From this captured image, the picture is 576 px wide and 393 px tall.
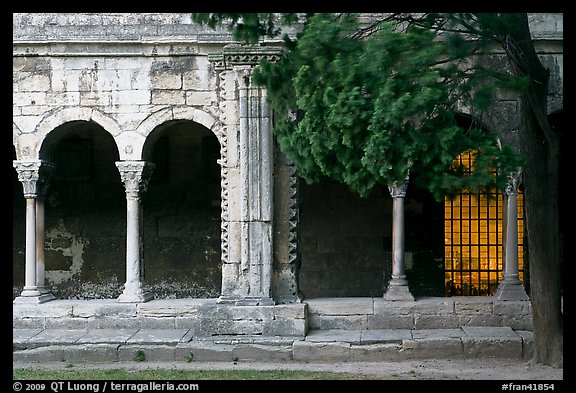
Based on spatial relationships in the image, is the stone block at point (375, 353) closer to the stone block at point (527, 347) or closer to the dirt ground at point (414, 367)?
the dirt ground at point (414, 367)

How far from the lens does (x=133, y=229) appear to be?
1180 centimetres

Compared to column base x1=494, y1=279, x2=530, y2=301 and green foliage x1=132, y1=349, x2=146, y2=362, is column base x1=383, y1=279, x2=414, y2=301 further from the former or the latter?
green foliage x1=132, y1=349, x2=146, y2=362

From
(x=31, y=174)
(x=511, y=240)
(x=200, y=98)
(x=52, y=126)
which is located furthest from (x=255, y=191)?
(x=511, y=240)

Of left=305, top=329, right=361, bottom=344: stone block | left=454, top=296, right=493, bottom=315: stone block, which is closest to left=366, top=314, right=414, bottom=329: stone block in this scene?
left=305, top=329, right=361, bottom=344: stone block

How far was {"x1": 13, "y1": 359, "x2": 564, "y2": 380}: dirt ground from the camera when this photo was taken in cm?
943

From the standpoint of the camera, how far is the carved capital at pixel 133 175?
11766 mm

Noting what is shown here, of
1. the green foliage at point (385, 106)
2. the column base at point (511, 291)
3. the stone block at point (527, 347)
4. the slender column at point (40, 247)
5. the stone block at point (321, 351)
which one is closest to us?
the green foliage at point (385, 106)

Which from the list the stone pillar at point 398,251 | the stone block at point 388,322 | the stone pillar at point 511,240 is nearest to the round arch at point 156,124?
the stone pillar at point 398,251

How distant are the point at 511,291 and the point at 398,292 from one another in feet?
5.06

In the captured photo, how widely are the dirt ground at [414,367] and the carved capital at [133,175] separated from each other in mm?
2515

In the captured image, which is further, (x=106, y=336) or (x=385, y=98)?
(x=106, y=336)

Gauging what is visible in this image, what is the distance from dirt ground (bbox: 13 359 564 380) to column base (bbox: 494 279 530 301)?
4.49ft

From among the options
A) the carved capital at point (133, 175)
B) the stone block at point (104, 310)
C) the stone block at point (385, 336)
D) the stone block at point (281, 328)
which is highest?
the carved capital at point (133, 175)

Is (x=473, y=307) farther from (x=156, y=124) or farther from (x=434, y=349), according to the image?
(x=156, y=124)
